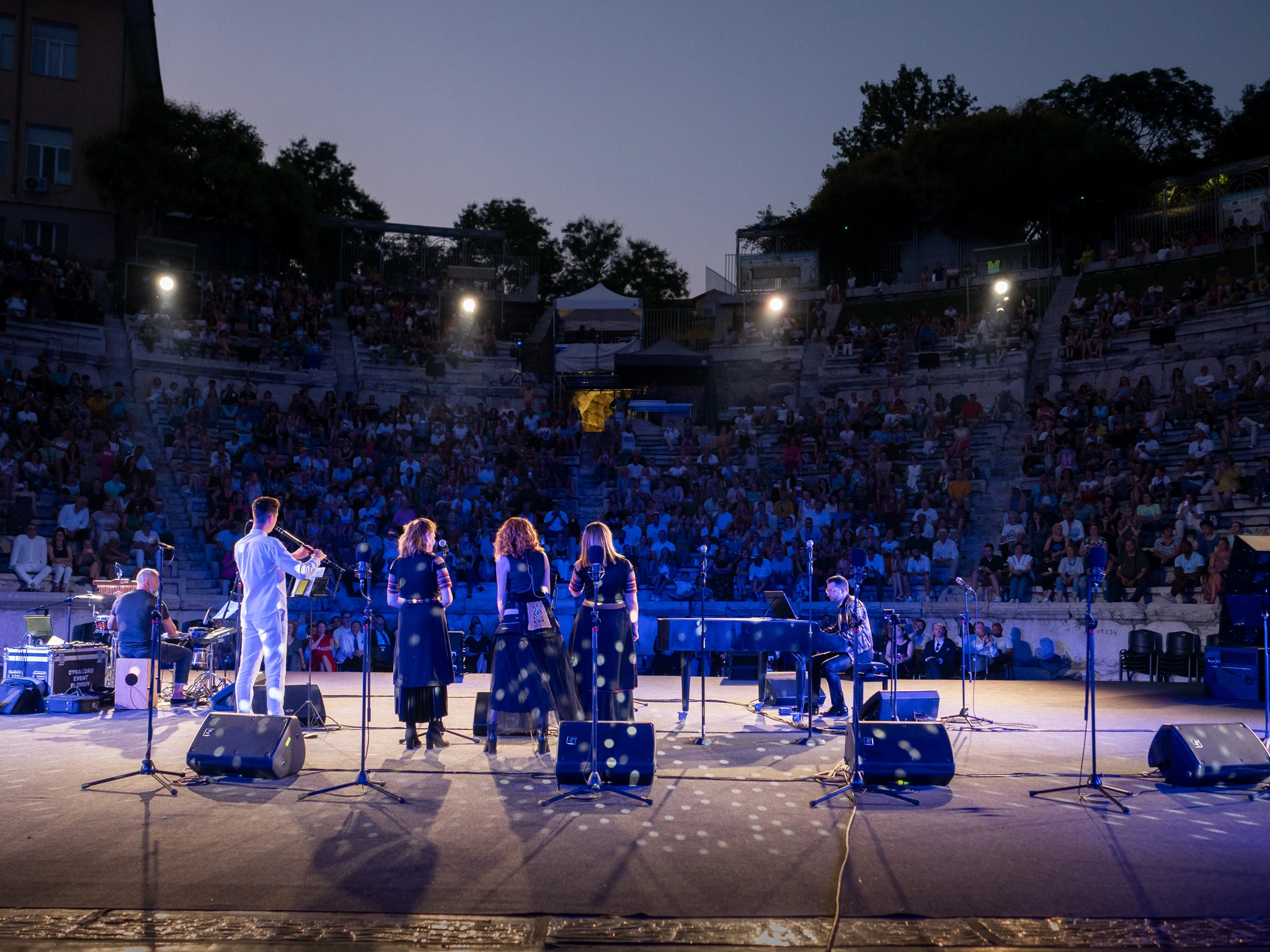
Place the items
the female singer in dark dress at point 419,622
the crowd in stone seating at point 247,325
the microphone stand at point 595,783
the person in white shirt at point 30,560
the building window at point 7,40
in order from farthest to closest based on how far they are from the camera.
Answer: the building window at point 7,40 → the crowd in stone seating at point 247,325 → the person in white shirt at point 30,560 → the female singer in dark dress at point 419,622 → the microphone stand at point 595,783

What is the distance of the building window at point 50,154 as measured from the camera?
81.3 ft

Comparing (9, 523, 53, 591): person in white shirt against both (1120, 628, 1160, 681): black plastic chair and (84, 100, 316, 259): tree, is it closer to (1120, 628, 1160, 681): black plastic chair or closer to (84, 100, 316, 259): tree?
(84, 100, 316, 259): tree

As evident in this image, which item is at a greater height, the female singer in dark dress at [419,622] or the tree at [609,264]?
the tree at [609,264]

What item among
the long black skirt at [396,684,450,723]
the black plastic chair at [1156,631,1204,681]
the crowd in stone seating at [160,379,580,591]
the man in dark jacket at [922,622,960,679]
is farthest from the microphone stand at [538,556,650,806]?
the crowd in stone seating at [160,379,580,591]

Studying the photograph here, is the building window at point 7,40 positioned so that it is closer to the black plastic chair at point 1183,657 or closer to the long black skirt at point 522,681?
the long black skirt at point 522,681

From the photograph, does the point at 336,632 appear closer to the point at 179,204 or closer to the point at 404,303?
the point at 404,303

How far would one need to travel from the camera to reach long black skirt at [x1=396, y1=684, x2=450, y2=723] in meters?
7.82

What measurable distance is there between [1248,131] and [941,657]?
2619cm

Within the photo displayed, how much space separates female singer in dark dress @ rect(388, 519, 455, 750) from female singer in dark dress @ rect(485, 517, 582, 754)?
452 millimetres

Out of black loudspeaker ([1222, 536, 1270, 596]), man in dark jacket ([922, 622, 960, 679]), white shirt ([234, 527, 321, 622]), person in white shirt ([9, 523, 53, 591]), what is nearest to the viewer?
white shirt ([234, 527, 321, 622])

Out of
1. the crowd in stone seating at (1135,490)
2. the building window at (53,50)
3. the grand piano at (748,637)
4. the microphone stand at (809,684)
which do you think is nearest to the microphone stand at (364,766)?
the grand piano at (748,637)

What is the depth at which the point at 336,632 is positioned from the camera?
1520 cm

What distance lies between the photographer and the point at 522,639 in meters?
7.67

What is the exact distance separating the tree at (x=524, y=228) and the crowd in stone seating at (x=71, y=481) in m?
24.2
